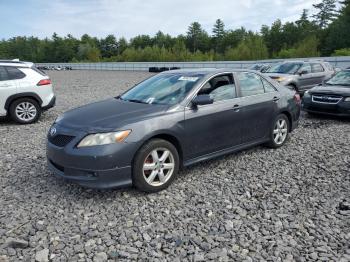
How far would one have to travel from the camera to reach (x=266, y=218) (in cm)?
378

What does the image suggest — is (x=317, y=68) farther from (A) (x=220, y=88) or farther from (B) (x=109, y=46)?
(B) (x=109, y=46)

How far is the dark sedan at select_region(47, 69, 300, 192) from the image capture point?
13.1 feet

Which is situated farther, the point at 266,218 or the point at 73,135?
the point at 73,135

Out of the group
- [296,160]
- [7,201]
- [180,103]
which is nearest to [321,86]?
[296,160]

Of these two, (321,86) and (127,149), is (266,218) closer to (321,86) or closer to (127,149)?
(127,149)

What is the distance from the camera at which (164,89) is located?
201 inches

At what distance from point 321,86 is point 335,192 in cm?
598

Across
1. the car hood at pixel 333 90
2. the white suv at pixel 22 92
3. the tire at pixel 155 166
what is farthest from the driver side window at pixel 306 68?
the tire at pixel 155 166

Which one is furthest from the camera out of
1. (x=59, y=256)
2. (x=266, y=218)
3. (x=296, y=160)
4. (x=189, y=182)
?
(x=296, y=160)

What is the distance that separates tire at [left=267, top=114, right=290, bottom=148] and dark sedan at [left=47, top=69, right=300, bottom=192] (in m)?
0.05

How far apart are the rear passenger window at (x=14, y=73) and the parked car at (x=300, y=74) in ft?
27.5

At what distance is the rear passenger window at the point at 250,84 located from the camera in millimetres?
5543

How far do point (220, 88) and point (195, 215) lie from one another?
7.11ft

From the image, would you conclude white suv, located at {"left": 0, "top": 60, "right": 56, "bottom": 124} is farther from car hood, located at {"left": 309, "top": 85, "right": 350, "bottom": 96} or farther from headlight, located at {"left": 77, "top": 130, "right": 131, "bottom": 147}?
car hood, located at {"left": 309, "top": 85, "right": 350, "bottom": 96}
